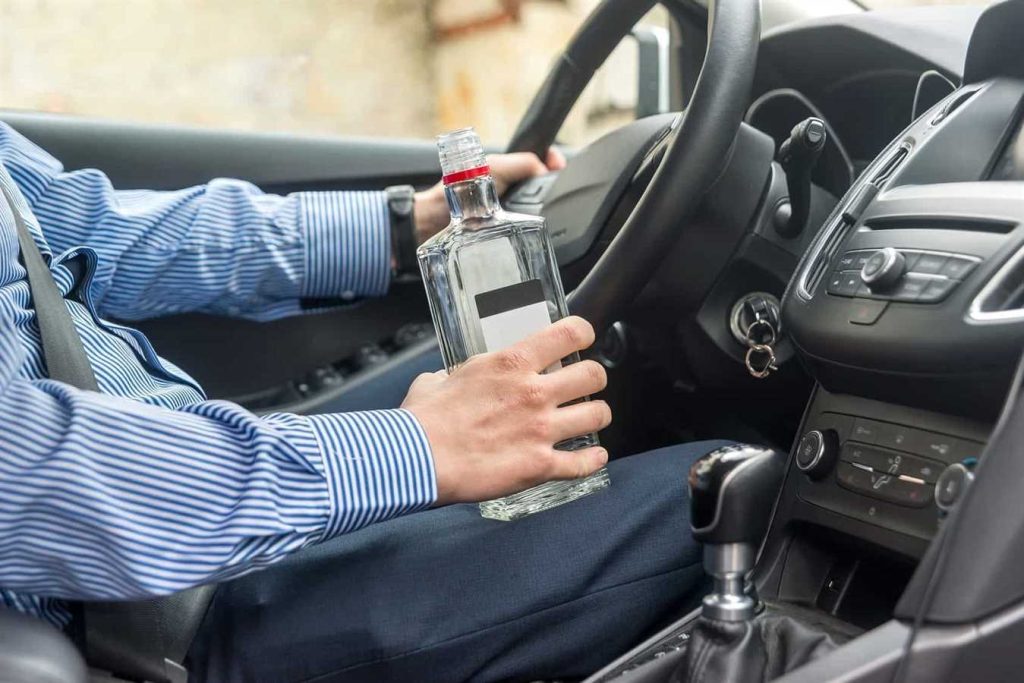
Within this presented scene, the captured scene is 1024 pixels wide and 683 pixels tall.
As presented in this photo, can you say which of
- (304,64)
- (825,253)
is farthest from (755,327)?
(304,64)

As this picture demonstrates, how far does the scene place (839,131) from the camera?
3.76 ft

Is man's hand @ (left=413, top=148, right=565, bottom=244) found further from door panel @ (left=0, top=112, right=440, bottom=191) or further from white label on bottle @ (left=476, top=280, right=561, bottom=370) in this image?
white label on bottle @ (left=476, top=280, right=561, bottom=370)

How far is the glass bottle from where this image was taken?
0.74m

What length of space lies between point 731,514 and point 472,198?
0.29 meters

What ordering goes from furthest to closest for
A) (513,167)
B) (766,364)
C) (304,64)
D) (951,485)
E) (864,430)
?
(304,64)
(513,167)
(766,364)
(864,430)
(951,485)

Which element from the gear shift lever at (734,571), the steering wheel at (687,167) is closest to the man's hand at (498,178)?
the steering wheel at (687,167)

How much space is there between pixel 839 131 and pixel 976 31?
343 mm

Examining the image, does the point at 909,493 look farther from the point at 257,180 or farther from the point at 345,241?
the point at 257,180

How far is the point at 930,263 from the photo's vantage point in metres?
0.69

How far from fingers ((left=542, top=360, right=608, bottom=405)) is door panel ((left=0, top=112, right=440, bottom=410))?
2.48 feet

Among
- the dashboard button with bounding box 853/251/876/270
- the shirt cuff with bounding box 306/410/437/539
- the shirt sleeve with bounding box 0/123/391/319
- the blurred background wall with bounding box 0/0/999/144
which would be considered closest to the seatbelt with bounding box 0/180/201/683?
the shirt cuff with bounding box 306/410/437/539

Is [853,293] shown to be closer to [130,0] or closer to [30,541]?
[30,541]

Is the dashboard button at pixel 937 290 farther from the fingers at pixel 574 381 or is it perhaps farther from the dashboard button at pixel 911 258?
the fingers at pixel 574 381

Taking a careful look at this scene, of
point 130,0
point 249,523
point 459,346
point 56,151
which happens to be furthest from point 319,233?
point 130,0
